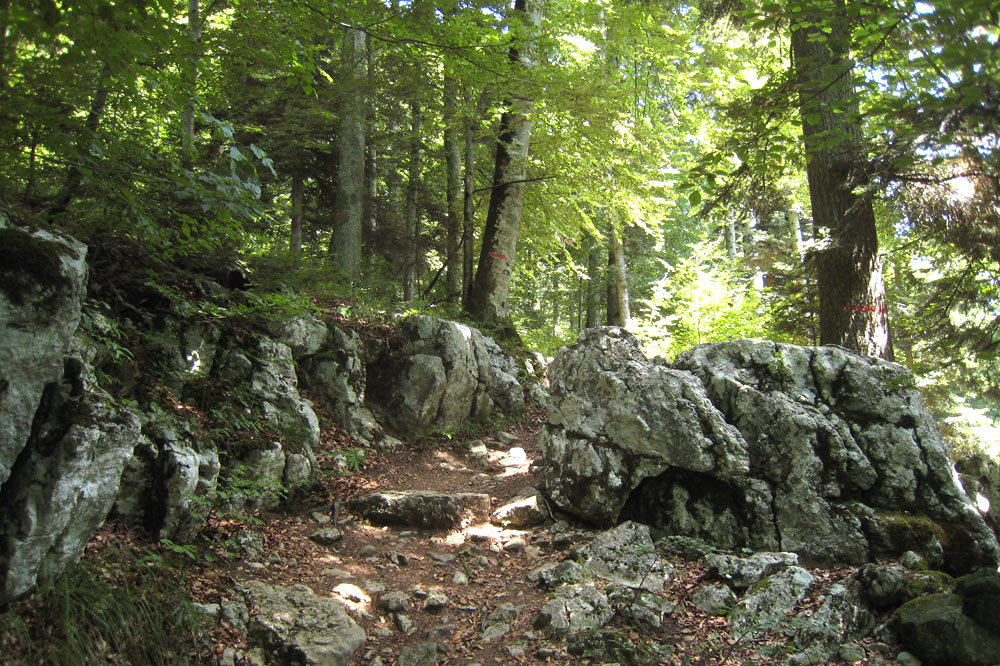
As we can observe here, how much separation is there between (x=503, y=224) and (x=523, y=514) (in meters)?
7.30

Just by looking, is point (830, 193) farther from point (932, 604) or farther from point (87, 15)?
point (87, 15)

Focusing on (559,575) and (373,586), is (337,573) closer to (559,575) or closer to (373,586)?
(373,586)

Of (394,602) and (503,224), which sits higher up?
(503,224)

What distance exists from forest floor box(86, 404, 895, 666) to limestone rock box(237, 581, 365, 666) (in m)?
0.11

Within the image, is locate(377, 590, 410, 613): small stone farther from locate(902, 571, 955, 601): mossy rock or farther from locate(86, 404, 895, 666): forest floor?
locate(902, 571, 955, 601): mossy rock

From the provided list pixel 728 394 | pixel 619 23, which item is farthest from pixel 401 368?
pixel 619 23

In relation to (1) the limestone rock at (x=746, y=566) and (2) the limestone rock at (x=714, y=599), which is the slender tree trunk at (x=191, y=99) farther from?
(1) the limestone rock at (x=746, y=566)

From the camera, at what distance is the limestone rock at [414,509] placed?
237 inches

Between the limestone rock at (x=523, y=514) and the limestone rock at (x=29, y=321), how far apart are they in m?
4.42

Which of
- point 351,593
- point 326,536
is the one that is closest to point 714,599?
point 351,593

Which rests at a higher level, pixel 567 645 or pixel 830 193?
pixel 830 193

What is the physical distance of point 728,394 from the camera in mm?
6285

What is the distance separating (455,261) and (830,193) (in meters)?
8.25

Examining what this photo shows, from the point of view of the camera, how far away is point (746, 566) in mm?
4973
